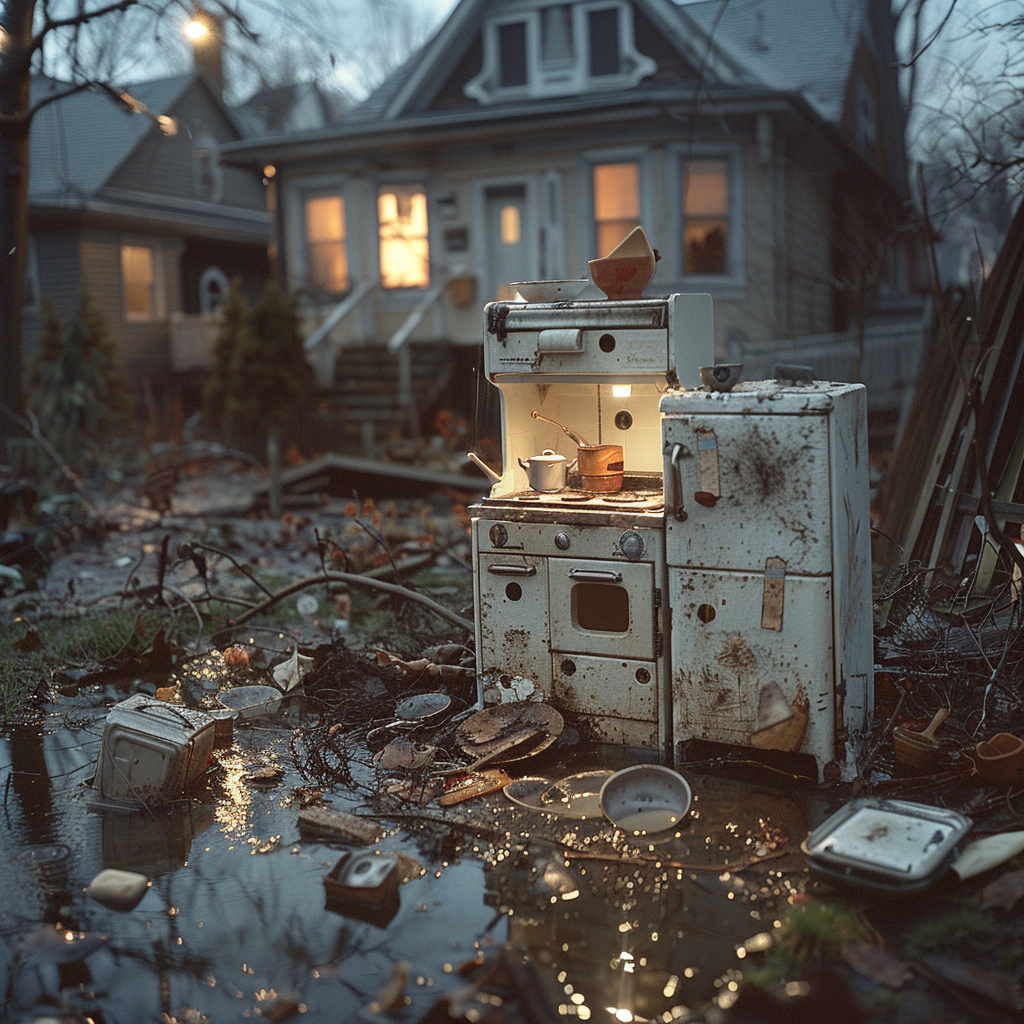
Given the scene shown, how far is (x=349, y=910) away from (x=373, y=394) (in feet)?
41.0

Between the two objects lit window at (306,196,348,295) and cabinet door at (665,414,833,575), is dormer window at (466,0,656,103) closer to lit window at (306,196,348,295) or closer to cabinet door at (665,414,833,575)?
lit window at (306,196,348,295)

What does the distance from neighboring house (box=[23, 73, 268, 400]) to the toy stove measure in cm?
1544

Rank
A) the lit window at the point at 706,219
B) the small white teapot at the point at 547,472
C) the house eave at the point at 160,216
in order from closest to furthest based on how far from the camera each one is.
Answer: the small white teapot at the point at 547,472
the lit window at the point at 706,219
the house eave at the point at 160,216

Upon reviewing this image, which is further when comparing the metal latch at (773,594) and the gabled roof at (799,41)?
the gabled roof at (799,41)

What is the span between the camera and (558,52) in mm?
15781

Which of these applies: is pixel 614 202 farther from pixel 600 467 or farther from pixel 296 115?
pixel 296 115

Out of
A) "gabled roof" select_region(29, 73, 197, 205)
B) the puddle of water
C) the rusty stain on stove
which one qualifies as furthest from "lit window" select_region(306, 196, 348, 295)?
the rusty stain on stove

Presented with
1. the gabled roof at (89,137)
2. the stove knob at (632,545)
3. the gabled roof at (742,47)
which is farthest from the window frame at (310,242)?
the stove knob at (632,545)

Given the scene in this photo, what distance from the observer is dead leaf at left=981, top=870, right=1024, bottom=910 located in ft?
11.6

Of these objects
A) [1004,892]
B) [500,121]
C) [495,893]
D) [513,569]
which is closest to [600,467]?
[513,569]

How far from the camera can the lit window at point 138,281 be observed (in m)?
21.0

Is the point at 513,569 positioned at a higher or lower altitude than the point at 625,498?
lower

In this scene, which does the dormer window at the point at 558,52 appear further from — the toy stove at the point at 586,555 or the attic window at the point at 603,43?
the toy stove at the point at 586,555

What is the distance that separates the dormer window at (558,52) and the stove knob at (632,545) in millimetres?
12261
